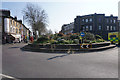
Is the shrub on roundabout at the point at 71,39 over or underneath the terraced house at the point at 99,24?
underneath

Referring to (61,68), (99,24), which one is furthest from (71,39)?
(99,24)

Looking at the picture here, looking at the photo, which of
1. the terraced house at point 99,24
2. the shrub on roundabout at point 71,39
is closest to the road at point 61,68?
the shrub on roundabout at point 71,39

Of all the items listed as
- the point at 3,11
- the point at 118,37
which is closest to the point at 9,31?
the point at 3,11

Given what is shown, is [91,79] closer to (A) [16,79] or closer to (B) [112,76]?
(B) [112,76]

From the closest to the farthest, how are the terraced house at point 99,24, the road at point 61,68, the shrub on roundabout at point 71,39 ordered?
the road at point 61,68, the shrub on roundabout at point 71,39, the terraced house at point 99,24

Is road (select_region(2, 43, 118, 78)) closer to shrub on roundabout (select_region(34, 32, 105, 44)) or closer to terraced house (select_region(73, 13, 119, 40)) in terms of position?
shrub on roundabout (select_region(34, 32, 105, 44))

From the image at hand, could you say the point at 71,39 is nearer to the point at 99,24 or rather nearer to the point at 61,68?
the point at 61,68

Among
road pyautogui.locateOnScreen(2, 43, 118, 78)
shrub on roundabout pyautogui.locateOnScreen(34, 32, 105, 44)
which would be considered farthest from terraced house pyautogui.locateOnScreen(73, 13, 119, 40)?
road pyautogui.locateOnScreen(2, 43, 118, 78)

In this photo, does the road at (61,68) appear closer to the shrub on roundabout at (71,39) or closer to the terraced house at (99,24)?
the shrub on roundabout at (71,39)

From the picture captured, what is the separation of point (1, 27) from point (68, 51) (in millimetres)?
27551

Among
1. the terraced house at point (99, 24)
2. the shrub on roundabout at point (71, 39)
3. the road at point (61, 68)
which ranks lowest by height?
the road at point (61, 68)

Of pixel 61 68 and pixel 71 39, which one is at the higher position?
pixel 71 39

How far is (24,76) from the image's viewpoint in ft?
11.7

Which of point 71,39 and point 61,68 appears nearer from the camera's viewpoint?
point 61,68
